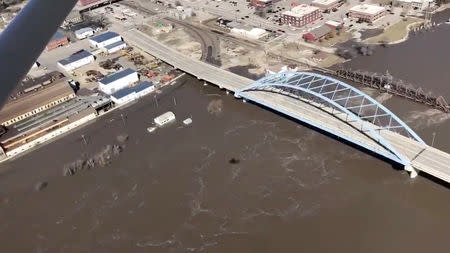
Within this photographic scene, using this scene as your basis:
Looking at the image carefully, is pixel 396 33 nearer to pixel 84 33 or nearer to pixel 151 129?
pixel 151 129

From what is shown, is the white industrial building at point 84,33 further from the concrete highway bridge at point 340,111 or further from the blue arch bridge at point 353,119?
the blue arch bridge at point 353,119

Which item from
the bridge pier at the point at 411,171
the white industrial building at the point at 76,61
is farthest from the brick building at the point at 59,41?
the bridge pier at the point at 411,171

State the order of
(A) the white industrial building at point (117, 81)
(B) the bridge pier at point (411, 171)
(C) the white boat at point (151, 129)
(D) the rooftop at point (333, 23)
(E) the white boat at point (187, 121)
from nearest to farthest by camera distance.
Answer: (B) the bridge pier at point (411, 171), (C) the white boat at point (151, 129), (E) the white boat at point (187, 121), (A) the white industrial building at point (117, 81), (D) the rooftop at point (333, 23)

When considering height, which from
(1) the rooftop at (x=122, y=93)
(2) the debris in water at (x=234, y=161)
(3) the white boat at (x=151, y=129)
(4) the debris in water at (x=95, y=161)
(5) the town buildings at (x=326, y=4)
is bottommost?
(4) the debris in water at (x=95, y=161)

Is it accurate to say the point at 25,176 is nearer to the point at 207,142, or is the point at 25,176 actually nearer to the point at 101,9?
the point at 207,142

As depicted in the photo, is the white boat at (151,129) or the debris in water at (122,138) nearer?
the debris in water at (122,138)

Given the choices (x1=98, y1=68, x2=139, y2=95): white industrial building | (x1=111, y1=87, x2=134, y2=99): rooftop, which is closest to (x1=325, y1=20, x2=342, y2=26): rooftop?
(x1=98, y1=68, x2=139, y2=95): white industrial building
